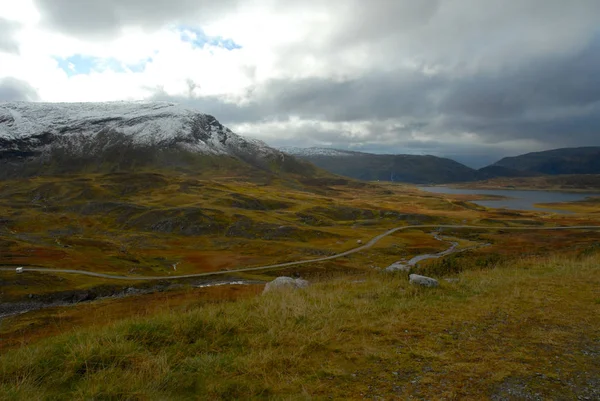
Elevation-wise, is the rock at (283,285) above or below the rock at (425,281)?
below

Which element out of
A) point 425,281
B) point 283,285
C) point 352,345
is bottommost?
point 283,285

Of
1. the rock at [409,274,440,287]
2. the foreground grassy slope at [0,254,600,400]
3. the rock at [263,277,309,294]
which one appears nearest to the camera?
the foreground grassy slope at [0,254,600,400]

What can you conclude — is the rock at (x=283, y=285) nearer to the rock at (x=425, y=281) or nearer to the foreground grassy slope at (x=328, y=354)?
the foreground grassy slope at (x=328, y=354)

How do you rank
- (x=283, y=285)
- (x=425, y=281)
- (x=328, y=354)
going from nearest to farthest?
(x=328, y=354) < (x=425, y=281) < (x=283, y=285)

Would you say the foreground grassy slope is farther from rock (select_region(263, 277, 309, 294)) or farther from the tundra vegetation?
rock (select_region(263, 277, 309, 294))

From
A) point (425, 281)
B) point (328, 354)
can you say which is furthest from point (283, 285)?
point (328, 354)

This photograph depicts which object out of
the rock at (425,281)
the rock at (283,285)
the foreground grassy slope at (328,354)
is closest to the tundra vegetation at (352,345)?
the foreground grassy slope at (328,354)

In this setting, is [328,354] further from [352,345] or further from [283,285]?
[283,285]

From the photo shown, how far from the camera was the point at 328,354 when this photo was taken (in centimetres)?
955

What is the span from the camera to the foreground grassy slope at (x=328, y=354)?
784 cm

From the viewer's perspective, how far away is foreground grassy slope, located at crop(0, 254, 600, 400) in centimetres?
784

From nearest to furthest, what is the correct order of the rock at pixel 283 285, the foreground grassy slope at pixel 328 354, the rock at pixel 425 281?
the foreground grassy slope at pixel 328 354 < the rock at pixel 425 281 < the rock at pixel 283 285

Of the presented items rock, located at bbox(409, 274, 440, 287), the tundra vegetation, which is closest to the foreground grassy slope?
the tundra vegetation

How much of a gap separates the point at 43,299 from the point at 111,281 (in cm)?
1156
